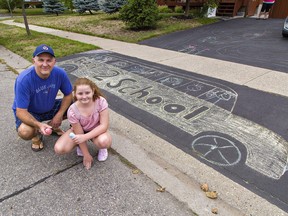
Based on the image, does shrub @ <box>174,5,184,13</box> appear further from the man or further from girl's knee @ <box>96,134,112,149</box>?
girl's knee @ <box>96,134,112,149</box>

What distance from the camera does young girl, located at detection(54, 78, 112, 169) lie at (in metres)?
2.33

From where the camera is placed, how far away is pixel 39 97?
2.67 m

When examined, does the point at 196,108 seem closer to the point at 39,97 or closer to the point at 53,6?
the point at 39,97

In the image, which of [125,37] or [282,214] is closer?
[282,214]

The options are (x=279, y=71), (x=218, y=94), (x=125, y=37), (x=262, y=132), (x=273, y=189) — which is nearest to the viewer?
(x=273, y=189)

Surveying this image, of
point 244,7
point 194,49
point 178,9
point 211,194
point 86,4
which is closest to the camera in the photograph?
point 211,194

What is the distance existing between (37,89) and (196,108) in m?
2.42

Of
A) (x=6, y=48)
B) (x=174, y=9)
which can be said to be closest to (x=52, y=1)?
(x=174, y=9)

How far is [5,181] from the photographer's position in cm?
233

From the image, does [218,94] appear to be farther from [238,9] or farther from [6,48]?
[238,9]

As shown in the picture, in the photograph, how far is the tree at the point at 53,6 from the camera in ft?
70.5

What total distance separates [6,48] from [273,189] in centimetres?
947

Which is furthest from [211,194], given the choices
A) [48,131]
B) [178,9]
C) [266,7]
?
[178,9]

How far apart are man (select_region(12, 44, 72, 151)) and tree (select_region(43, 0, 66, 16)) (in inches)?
873
